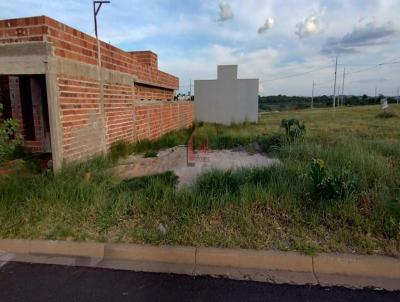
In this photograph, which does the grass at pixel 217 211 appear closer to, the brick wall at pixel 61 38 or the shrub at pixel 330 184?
the shrub at pixel 330 184

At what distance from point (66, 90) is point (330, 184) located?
4.36 meters

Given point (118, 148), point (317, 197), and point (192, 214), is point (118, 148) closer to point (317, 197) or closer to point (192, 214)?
point (192, 214)

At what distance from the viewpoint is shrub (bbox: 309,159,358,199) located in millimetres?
3711

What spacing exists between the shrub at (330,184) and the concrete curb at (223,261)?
3.05ft

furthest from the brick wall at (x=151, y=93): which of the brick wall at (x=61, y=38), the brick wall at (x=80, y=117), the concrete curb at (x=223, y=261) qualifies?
the concrete curb at (x=223, y=261)

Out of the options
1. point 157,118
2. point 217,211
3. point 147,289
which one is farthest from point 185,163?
point 147,289

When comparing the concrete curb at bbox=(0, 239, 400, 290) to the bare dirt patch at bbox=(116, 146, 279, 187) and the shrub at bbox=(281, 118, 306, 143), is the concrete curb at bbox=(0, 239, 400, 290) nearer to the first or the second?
the bare dirt patch at bbox=(116, 146, 279, 187)

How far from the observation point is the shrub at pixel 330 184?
3.71 m

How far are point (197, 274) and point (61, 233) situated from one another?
168 cm

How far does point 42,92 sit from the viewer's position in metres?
5.97

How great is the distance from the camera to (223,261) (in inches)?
120

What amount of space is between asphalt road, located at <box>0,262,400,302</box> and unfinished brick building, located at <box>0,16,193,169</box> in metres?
2.54

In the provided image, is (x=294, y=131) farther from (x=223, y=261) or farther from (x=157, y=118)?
(x=223, y=261)

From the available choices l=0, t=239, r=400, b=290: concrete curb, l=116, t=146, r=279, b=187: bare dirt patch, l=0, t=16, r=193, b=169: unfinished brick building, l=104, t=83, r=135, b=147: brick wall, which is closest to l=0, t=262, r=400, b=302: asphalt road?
l=0, t=239, r=400, b=290: concrete curb
